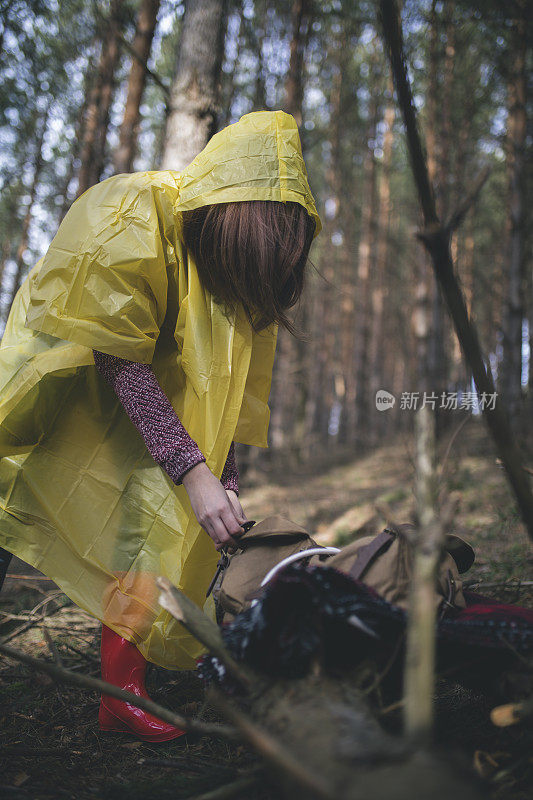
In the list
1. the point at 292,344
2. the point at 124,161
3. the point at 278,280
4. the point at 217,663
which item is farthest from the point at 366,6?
the point at 217,663

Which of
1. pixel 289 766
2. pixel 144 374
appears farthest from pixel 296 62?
pixel 289 766

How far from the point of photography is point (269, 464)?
31.1 feet

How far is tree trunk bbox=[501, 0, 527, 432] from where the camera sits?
596 cm

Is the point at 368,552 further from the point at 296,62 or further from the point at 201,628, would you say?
the point at 296,62

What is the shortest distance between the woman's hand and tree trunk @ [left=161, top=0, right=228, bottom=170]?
2102mm

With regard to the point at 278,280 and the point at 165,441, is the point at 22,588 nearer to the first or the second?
the point at 165,441

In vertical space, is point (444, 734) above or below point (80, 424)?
below

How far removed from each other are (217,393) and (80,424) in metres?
0.48

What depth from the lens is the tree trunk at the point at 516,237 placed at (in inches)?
235

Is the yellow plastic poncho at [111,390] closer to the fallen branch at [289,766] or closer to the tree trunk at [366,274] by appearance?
the fallen branch at [289,766]

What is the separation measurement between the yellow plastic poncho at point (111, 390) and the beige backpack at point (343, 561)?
253 mm

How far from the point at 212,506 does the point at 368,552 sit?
0.41m

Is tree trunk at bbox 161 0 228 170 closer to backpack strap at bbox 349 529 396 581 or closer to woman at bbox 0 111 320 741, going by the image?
woman at bbox 0 111 320 741

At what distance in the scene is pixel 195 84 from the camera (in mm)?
2924
